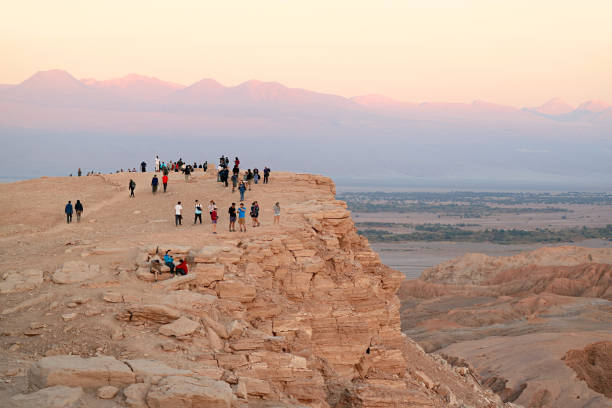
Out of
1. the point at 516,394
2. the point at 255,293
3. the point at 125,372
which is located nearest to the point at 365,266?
the point at 255,293

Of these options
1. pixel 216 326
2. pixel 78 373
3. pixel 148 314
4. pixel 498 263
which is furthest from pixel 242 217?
pixel 498 263

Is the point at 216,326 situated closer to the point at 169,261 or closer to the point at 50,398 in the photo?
the point at 169,261

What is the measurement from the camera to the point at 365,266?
2342 cm

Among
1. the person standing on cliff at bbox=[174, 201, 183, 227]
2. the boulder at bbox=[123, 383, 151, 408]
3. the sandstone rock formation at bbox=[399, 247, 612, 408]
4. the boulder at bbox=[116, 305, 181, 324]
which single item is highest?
the person standing on cliff at bbox=[174, 201, 183, 227]

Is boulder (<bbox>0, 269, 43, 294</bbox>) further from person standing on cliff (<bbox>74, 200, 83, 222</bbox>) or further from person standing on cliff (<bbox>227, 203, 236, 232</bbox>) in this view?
person standing on cliff (<bbox>74, 200, 83, 222</bbox>)

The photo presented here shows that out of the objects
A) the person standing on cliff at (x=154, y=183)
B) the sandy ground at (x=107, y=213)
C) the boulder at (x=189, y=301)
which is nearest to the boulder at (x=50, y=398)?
the boulder at (x=189, y=301)

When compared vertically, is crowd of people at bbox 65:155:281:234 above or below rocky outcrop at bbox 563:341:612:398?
above

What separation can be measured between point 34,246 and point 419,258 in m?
75.3

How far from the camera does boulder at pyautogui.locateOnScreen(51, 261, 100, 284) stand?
16391 millimetres

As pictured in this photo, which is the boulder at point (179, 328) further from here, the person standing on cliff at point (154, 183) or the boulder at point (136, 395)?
the person standing on cliff at point (154, 183)

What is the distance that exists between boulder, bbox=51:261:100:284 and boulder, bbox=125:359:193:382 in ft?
18.5

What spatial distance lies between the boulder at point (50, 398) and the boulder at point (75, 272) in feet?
22.5

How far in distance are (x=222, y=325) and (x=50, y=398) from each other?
18.4 feet

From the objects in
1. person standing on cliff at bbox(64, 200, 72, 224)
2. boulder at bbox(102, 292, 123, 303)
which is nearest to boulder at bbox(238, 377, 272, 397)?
boulder at bbox(102, 292, 123, 303)
